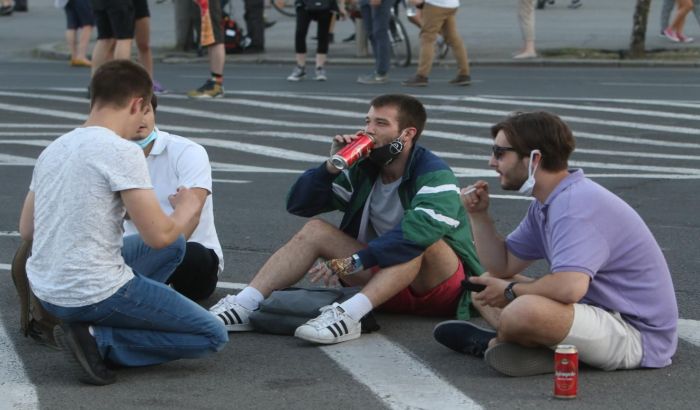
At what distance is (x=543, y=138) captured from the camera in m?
5.29

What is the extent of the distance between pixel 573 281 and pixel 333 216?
4249 millimetres

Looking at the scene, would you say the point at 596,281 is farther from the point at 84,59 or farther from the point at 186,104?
the point at 84,59

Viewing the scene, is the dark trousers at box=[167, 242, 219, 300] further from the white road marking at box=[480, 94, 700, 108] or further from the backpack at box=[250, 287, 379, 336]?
the white road marking at box=[480, 94, 700, 108]

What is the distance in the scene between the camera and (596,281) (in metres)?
5.33

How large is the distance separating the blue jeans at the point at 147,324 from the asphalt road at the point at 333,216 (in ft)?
0.34

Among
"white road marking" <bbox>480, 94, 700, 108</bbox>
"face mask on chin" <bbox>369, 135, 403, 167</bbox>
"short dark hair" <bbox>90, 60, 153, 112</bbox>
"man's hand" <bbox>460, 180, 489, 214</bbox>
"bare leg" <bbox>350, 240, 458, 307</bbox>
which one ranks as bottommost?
"white road marking" <bbox>480, 94, 700, 108</bbox>

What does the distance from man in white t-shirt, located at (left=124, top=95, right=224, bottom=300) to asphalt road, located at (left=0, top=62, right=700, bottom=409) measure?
1.79 feet

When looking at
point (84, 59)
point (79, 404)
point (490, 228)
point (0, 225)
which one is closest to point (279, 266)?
point (490, 228)

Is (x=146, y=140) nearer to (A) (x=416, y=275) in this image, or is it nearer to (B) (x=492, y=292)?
(A) (x=416, y=275)

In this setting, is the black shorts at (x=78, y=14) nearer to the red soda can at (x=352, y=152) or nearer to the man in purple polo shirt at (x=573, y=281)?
the red soda can at (x=352, y=152)

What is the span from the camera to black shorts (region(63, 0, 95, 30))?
1998 cm

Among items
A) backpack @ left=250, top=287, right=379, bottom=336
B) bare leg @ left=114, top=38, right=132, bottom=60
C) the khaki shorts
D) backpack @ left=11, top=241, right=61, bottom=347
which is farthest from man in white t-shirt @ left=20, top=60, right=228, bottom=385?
bare leg @ left=114, top=38, right=132, bottom=60

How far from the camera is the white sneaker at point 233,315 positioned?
618cm

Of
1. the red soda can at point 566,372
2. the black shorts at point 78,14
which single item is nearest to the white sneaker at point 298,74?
the black shorts at point 78,14
